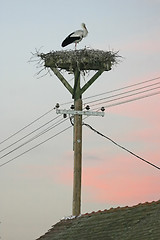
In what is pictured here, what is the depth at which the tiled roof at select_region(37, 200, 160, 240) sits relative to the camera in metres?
14.1

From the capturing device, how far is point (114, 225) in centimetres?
1542

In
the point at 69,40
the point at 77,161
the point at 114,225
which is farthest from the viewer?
the point at 69,40

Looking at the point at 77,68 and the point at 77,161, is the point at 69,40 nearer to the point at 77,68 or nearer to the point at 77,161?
the point at 77,68

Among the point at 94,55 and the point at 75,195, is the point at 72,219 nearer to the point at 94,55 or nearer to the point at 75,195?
the point at 75,195

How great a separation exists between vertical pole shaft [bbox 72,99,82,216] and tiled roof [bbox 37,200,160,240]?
697mm

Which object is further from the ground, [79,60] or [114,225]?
[79,60]

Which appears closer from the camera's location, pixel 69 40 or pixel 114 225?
pixel 114 225

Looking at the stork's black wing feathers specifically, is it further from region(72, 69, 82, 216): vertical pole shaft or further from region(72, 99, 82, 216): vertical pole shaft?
region(72, 99, 82, 216): vertical pole shaft

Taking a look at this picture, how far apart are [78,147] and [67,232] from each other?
3091 mm

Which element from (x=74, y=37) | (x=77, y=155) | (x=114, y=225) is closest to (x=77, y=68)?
(x=74, y=37)

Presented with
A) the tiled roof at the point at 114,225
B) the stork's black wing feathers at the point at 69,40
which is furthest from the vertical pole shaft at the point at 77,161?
the stork's black wing feathers at the point at 69,40

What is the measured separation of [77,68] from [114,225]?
6117 mm

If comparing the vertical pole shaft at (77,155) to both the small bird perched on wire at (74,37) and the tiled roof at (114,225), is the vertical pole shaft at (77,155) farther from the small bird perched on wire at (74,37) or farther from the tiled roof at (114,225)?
the small bird perched on wire at (74,37)

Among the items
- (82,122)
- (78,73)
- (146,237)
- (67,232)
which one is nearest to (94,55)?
(78,73)
